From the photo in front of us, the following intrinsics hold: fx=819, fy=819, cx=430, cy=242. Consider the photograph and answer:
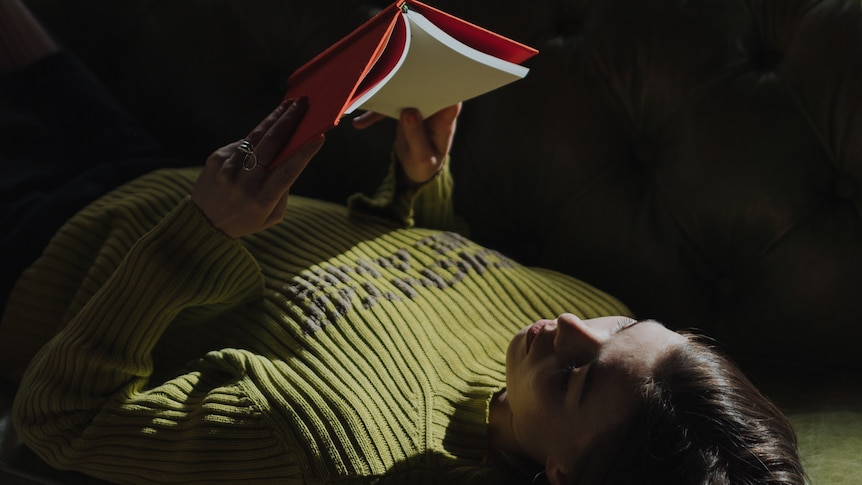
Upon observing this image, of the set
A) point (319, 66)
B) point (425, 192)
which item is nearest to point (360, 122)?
point (425, 192)

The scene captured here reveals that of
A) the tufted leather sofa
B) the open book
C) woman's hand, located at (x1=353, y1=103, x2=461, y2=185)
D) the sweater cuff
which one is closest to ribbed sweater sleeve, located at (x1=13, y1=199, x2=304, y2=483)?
the sweater cuff

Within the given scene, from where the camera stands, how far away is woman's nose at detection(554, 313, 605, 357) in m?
0.73

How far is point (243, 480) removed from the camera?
75cm

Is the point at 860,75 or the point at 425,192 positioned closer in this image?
the point at 860,75

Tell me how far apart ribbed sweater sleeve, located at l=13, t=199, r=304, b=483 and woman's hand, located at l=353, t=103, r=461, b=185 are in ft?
0.82

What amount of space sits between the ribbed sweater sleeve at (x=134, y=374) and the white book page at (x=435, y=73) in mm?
226

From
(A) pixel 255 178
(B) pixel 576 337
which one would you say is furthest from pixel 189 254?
(B) pixel 576 337

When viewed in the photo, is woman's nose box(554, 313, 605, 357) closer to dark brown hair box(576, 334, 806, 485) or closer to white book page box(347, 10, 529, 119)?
dark brown hair box(576, 334, 806, 485)

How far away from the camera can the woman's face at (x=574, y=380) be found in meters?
0.70

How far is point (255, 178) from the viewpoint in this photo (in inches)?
29.2

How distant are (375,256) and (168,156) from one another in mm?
404

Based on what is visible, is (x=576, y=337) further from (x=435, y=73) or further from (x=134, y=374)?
(x=134, y=374)

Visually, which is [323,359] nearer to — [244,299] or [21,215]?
[244,299]

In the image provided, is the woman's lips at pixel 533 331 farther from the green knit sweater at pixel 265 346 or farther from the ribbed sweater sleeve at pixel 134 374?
the ribbed sweater sleeve at pixel 134 374
